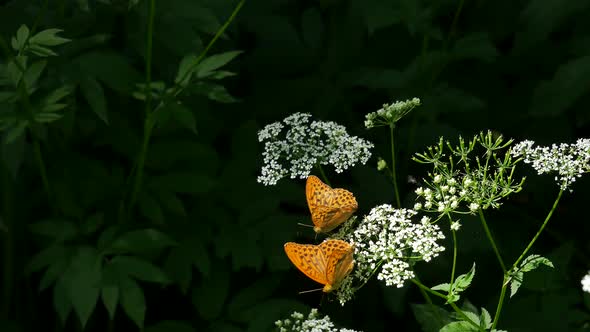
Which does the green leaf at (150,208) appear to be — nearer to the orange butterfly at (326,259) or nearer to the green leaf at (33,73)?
the green leaf at (33,73)

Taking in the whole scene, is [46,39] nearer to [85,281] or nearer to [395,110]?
[85,281]

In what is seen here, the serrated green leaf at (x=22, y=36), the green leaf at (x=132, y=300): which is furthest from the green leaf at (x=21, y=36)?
the green leaf at (x=132, y=300)

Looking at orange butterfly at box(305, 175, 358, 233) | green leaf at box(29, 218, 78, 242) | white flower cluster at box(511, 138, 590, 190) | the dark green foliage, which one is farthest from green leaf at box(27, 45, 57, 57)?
white flower cluster at box(511, 138, 590, 190)

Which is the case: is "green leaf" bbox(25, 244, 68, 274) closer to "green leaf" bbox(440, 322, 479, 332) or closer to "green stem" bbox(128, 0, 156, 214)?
"green stem" bbox(128, 0, 156, 214)

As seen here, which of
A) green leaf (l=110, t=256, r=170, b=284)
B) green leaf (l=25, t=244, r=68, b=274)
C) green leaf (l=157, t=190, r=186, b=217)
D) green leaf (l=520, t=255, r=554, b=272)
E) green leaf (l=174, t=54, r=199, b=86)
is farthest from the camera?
green leaf (l=157, t=190, r=186, b=217)

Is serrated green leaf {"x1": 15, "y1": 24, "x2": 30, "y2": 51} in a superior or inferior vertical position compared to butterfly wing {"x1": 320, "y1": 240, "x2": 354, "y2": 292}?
superior

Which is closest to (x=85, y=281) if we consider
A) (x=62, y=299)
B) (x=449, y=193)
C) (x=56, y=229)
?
(x=62, y=299)

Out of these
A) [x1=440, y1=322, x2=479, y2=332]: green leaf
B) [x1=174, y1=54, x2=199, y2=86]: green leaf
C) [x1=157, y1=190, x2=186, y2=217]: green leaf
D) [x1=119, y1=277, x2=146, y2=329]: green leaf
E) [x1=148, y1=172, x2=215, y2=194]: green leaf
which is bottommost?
[x1=119, y1=277, x2=146, y2=329]: green leaf
